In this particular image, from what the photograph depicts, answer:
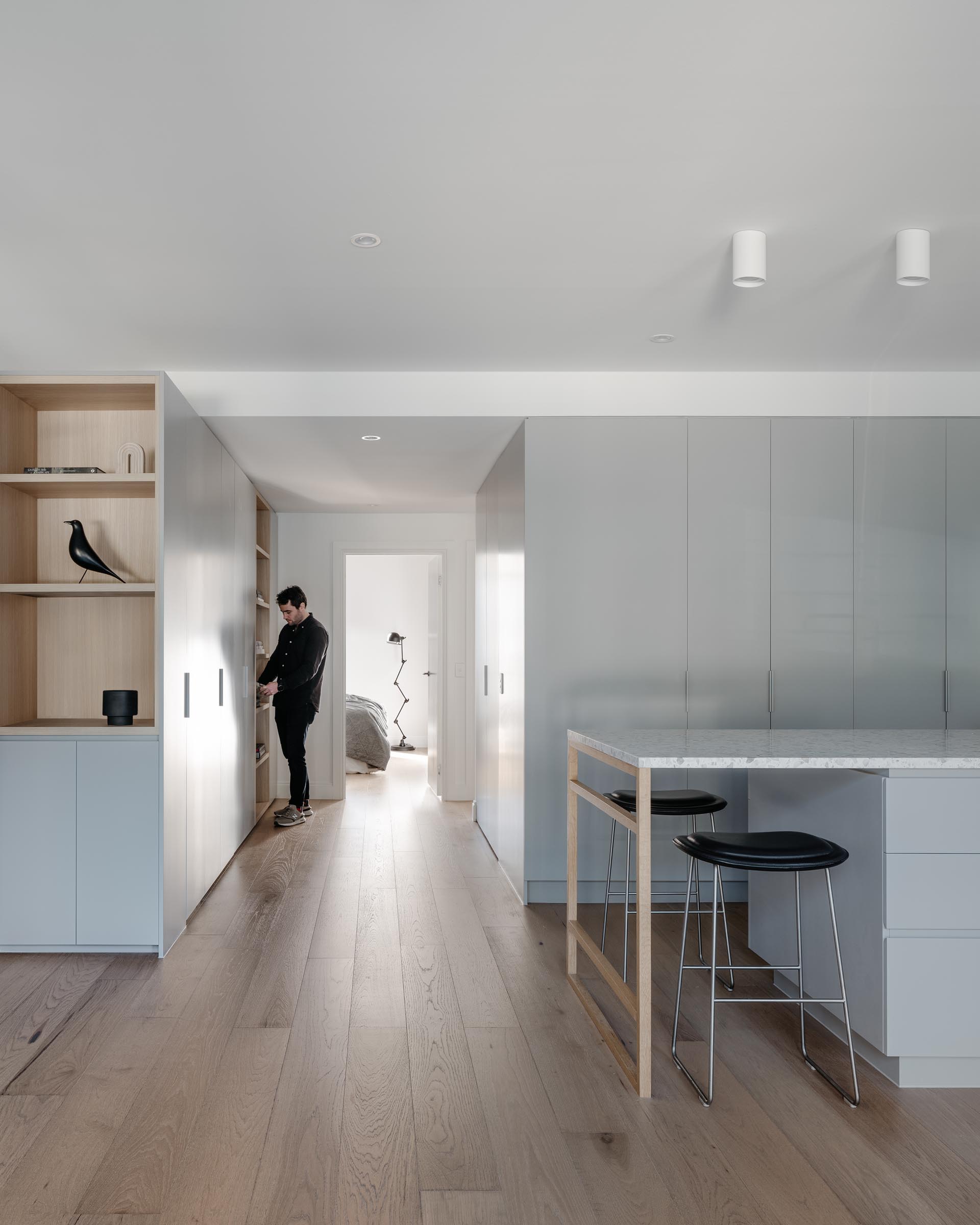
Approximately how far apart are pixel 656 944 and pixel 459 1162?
A: 1.76m

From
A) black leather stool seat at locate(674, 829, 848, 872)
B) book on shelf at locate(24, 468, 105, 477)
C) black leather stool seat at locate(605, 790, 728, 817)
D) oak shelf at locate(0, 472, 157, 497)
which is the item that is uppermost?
book on shelf at locate(24, 468, 105, 477)

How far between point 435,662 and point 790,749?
4.95 m

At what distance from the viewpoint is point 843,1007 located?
2602mm

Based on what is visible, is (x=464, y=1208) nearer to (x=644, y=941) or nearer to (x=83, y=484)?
(x=644, y=941)

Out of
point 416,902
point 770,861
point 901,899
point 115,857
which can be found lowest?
point 416,902

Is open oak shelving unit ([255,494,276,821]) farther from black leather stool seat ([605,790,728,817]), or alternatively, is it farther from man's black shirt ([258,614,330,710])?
black leather stool seat ([605,790,728,817])

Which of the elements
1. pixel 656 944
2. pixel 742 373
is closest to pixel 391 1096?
pixel 656 944

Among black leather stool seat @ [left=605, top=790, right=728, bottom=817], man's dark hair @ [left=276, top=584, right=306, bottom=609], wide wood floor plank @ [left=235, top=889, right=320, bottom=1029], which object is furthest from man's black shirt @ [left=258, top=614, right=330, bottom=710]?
black leather stool seat @ [left=605, top=790, right=728, bottom=817]

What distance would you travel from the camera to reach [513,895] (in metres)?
4.39

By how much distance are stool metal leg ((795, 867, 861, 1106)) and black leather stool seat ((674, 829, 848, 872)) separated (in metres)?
0.11

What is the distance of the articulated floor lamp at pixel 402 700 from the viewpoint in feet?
33.3

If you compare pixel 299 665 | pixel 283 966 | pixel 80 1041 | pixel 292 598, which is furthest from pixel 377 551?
pixel 80 1041

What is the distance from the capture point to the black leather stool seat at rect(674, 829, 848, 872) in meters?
2.36

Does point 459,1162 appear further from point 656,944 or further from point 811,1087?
point 656,944
